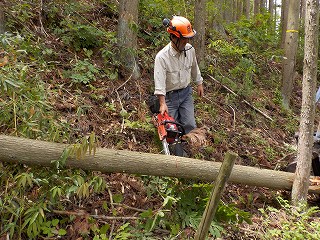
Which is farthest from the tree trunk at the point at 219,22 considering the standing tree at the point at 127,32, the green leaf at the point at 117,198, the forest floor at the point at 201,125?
the green leaf at the point at 117,198

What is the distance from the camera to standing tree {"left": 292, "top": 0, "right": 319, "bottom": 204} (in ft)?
14.1

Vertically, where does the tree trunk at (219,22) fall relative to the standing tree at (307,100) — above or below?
above

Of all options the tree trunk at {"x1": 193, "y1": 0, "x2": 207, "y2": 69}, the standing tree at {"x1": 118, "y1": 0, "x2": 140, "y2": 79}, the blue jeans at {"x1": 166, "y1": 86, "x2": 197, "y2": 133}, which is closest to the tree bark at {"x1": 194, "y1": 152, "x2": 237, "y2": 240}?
the blue jeans at {"x1": 166, "y1": 86, "x2": 197, "y2": 133}

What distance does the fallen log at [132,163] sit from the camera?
3238 millimetres

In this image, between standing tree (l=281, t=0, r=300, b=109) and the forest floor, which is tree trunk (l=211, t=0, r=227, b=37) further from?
the forest floor

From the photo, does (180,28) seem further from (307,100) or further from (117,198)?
(117,198)

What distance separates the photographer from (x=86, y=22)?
7609 mm

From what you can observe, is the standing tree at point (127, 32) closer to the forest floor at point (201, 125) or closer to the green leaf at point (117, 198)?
the forest floor at point (201, 125)

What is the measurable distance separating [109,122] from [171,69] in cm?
135

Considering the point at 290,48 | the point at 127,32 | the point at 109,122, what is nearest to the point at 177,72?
the point at 109,122

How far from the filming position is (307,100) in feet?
14.7

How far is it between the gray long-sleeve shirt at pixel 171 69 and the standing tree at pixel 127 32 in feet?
5.77

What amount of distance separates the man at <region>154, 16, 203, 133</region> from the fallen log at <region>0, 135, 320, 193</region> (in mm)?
1112

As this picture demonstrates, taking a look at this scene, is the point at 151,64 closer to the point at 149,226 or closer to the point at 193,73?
the point at 193,73
